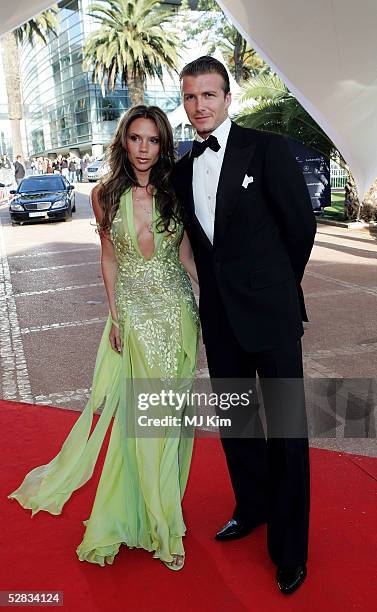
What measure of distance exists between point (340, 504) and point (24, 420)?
233 centimetres

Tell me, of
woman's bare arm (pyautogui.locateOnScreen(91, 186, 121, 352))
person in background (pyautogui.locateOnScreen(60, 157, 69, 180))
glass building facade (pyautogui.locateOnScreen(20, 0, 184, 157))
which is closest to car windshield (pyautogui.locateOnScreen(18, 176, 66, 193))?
woman's bare arm (pyautogui.locateOnScreen(91, 186, 121, 352))

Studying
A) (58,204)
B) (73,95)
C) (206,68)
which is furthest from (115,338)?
(73,95)

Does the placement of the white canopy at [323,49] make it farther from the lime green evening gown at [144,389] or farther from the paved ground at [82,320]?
the lime green evening gown at [144,389]

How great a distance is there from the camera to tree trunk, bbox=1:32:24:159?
30.2 meters

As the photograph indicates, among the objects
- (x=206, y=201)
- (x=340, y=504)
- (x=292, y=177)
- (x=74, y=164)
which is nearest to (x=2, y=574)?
(x=340, y=504)

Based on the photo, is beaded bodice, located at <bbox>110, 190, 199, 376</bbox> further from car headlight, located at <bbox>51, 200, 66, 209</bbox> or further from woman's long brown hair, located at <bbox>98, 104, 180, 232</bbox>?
car headlight, located at <bbox>51, 200, 66, 209</bbox>

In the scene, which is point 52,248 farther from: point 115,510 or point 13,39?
point 13,39

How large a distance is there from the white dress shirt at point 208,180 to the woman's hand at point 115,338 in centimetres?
69

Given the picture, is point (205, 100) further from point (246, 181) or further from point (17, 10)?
point (17, 10)

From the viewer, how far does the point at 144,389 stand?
9.04ft

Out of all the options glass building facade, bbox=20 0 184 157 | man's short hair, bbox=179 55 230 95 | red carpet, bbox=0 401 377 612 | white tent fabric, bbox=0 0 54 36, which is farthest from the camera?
glass building facade, bbox=20 0 184 157

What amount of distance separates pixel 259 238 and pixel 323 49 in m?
4.16

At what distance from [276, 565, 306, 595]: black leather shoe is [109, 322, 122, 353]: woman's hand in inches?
Result: 48.0

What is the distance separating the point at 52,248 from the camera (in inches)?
501
